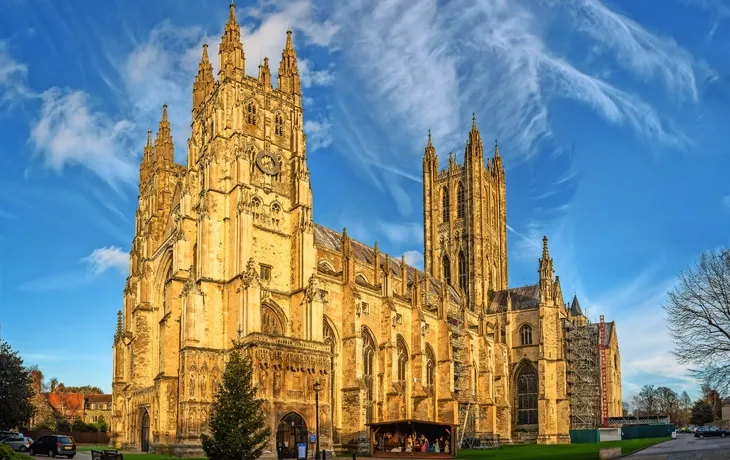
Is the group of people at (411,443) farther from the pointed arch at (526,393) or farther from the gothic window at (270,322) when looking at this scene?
the pointed arch at (526,393)

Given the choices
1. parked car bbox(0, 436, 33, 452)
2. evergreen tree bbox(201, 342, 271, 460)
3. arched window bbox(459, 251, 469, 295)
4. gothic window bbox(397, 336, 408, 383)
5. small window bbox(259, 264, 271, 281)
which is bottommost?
parked car bbox(0, 436, 33, 452)

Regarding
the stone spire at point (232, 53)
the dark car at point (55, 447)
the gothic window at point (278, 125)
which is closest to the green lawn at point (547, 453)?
the dark car at point (55, 447)

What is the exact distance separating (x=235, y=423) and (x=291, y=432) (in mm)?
14704

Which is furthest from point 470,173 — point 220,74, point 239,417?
point 239,417

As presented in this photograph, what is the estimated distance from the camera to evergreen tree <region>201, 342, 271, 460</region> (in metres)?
30.4

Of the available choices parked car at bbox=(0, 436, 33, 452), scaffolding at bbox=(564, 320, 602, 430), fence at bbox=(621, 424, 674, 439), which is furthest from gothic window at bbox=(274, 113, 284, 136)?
fence at bbox=(621, 424, 674, 439)

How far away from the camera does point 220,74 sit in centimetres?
5450

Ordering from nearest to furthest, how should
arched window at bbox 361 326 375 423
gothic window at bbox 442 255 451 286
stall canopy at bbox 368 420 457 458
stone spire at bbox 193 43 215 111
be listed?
stall canopy at bbox 368 420 457 458 < arched window at bbox 361 326 375 423 < stone spire at bbox 193 43 215 111 < gothic window at bbox 442 255 451 286

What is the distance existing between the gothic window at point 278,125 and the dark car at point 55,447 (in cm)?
2600

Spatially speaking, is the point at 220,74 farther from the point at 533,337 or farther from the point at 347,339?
the point at 533,337

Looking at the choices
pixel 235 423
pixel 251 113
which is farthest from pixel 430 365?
pixel 235 423

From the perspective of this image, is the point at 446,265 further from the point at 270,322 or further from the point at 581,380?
the point at 270,322

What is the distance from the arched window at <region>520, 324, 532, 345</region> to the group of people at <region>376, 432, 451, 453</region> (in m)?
41.4

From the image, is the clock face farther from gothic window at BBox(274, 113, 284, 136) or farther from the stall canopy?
the stall canopy
